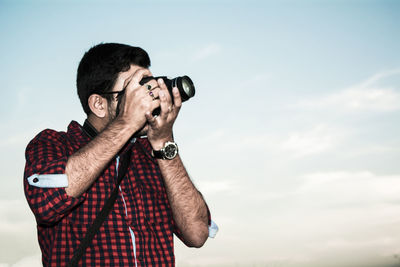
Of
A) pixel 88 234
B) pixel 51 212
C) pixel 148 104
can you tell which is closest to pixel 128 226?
pixel 88 234

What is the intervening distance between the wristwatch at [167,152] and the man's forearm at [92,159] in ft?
1.21

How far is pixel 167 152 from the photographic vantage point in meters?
2.57

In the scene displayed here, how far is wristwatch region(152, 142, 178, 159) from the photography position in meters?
2.56

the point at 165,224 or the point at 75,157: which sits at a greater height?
the point at 75,157

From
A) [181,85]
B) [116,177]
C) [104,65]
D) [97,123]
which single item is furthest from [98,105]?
[181,85]

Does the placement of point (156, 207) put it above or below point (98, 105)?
below

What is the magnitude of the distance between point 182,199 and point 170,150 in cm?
34

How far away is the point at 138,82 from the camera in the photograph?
92.0 inches

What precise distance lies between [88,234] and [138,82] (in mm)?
902

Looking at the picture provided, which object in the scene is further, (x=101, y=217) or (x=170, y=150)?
(x=170, y=150)

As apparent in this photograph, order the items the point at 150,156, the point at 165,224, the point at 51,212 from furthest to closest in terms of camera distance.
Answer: the point at 150,156 → the point at 165,224 → the point at 51,212

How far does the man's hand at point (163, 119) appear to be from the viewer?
236cm

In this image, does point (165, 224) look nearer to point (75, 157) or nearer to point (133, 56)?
point (75, 157)

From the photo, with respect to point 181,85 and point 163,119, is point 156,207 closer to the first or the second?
point 163,119
